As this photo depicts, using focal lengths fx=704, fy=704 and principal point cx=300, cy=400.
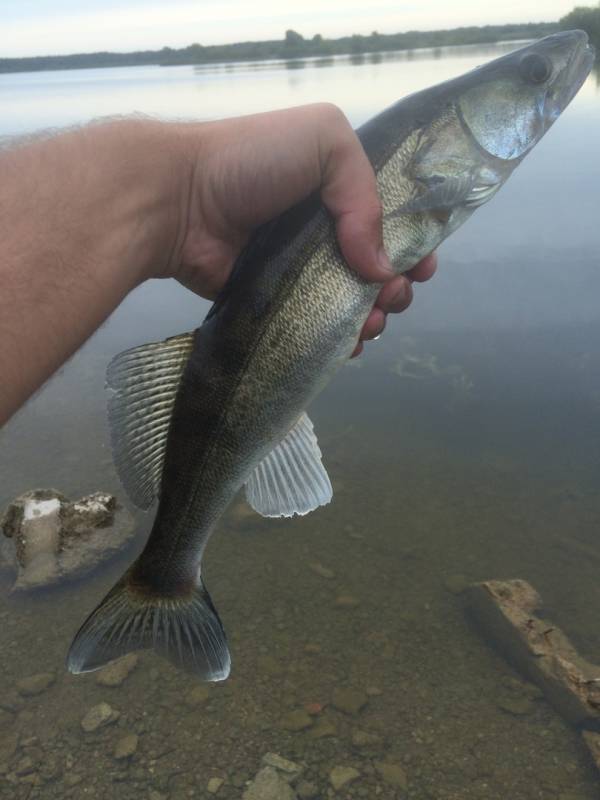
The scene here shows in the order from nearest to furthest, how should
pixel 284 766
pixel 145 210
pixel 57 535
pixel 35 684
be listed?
pixel 145 210 < pixel 284 766 < pixel 35 684 < pixel 57 535

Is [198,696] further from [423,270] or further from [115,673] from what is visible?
[423,270]

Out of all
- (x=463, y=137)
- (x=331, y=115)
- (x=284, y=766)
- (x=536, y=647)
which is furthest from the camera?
(x=536, y=647)

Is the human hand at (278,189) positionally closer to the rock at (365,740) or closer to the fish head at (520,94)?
the fish head at (520,94)

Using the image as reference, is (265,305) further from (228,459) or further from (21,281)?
(21,281)

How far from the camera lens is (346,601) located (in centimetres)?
468

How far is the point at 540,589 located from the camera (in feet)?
15.6

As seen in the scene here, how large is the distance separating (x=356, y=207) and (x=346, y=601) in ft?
10.4

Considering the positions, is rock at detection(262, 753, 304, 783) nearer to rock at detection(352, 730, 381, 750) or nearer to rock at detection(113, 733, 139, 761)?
rock at detection(352, 730, 381, 750)

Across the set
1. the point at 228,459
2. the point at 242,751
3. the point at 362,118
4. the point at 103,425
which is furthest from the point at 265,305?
the point at 362,118

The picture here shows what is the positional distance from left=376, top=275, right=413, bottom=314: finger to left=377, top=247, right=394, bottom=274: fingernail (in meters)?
0.27

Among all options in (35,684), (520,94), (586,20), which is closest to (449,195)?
(520,94)

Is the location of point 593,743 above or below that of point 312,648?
above

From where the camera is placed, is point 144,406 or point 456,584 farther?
point 456,584

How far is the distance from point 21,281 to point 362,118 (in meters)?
15.0
